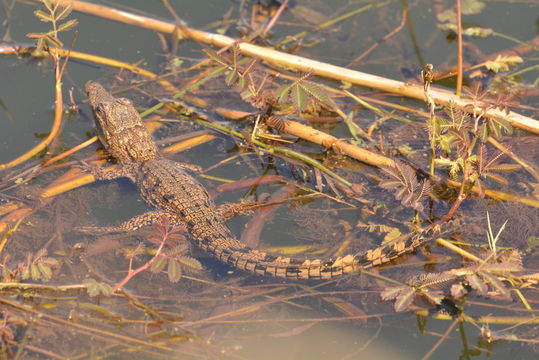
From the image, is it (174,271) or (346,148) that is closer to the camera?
(174,271)

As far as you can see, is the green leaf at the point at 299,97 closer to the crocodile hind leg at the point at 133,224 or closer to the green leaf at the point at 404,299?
the crocodile hind leg at the point at 133,224

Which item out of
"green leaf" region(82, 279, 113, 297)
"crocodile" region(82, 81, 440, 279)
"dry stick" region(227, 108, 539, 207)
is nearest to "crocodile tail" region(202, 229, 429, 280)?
"crocodile" region(82, 81, 440, 279)

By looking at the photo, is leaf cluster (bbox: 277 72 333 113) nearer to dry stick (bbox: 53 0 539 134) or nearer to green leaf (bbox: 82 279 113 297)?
dry stick (bbox: 53 0 539 134)

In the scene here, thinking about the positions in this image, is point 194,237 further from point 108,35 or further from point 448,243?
point 108,35

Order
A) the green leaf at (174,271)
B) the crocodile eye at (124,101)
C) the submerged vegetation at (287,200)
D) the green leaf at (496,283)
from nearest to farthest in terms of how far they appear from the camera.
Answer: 1. the green leaf at (496,283)
2. the green leaf at (174,271)
3. the submerged vegetation at (287,200)
4. the crocodile eye at (124,101)

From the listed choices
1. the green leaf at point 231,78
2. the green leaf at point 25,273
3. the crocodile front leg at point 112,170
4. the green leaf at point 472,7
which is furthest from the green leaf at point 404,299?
Answer: the green leaf at point 472,7

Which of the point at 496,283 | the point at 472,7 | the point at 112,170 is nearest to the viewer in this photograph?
the point at 496,283

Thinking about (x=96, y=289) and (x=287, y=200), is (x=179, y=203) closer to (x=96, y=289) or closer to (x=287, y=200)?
(x=287, y=200)

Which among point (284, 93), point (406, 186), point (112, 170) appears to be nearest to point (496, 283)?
point (406, 186)

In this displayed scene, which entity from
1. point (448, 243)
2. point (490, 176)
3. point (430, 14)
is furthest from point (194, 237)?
point (430, 14)
